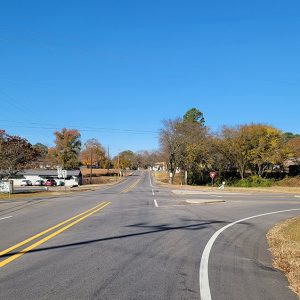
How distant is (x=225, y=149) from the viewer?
74.5 m

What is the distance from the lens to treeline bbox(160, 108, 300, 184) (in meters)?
71.2

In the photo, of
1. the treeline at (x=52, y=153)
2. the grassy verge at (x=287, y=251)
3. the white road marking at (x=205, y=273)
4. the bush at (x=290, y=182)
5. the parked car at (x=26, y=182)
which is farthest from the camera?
the parked car at (x=26, y=182)

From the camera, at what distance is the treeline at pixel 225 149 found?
234 feet

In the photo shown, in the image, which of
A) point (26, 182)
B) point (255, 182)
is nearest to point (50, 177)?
point (26, 182)

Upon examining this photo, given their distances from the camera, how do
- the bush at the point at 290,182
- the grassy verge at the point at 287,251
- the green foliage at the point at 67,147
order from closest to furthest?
1. the grassy verge at the point at 287,251
2. the bush at the point at 290,182
3. the green foliage at the point at 67,147

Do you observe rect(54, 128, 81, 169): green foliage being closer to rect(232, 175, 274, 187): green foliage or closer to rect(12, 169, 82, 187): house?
rect(12, 169, 82, 187): house

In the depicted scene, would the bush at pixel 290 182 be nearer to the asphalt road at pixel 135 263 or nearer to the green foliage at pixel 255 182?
the green foliage at pixel 255 182

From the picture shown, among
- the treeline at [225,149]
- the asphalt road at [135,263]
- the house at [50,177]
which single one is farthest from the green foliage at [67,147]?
the asphalt road at [135,263]

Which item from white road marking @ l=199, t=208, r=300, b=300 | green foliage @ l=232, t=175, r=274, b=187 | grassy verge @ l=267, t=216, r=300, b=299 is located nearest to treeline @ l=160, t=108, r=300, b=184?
green foliage @ l=232, t=175, r=274, b=187

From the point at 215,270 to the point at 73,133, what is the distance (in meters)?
117

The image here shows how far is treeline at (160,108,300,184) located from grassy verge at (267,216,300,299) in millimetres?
57185

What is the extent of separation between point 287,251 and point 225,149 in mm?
65079

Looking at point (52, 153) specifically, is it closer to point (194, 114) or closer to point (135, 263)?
point (194, 114)

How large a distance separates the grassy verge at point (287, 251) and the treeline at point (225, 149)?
5719 centimetres
